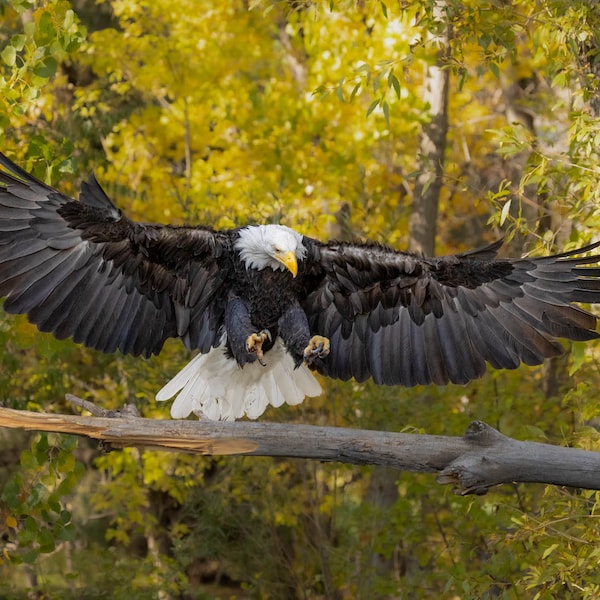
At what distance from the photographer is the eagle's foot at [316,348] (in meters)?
4.37

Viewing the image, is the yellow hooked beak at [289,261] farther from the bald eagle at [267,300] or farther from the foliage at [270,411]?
the foliage at [270,411]

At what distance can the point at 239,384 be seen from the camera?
4.70m

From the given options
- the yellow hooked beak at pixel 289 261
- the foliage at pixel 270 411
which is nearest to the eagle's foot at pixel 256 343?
the yellow hooked beak at pixel 289 261

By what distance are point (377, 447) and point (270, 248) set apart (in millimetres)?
1400

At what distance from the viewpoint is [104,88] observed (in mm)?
7980

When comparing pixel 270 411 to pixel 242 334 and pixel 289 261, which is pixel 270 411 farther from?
pixel 289 261

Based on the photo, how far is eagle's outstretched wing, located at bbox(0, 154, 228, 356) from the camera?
396cm

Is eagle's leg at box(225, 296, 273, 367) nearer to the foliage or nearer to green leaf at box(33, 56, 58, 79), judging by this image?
the foliage

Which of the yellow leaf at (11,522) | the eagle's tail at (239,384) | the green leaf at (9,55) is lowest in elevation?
the yellow leaf at (11,522)


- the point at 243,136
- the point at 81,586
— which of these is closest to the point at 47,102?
the point at 243,136

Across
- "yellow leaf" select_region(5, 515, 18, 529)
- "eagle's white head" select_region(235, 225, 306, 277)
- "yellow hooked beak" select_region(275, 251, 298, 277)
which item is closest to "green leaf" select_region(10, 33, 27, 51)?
"eagle's white head" select_region(235, 225, 306, 277)

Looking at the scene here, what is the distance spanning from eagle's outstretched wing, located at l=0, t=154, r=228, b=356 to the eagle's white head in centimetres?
12

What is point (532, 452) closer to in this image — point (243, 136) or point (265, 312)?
point (265, 312)

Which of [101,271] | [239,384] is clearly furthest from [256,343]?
[101,271]
